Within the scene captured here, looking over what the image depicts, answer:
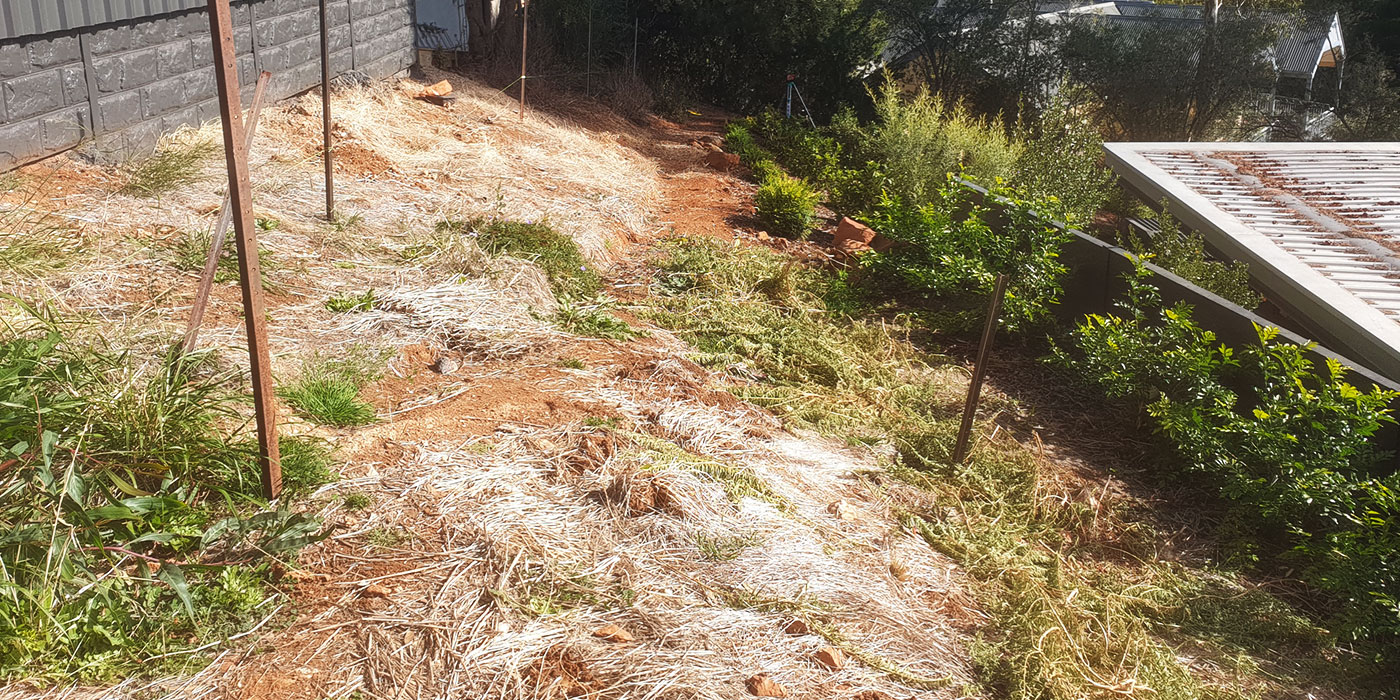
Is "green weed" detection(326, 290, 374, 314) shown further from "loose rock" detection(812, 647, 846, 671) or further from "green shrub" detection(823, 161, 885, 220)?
"green shrub" detection(823, 161, 885, 220)

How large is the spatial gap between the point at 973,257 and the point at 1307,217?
6.78 ft

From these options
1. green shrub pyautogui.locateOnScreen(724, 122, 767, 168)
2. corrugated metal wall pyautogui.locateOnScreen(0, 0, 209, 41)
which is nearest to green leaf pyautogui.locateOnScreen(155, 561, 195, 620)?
corrugated metal wall pyautogui.locateOnScreen(0, 0, 209, 41)

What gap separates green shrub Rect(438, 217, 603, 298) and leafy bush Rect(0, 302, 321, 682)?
2.91m

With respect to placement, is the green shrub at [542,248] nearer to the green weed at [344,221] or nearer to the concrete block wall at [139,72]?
the green weed at [344,221]

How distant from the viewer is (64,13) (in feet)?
19.7

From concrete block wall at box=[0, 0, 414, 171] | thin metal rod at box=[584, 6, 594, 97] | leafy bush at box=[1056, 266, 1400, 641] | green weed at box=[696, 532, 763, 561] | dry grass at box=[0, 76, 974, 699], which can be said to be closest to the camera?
dry grass at box=[0, 76, 974, 699]

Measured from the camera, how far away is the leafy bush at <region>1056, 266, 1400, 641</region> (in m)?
3.95

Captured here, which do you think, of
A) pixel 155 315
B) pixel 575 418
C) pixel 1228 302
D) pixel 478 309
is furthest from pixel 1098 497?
pixel 155 315

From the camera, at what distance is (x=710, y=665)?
9.91ft

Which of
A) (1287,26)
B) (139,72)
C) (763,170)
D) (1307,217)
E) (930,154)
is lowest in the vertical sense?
(763,170)

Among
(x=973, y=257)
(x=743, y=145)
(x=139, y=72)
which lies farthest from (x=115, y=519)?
(x=743, y=145)

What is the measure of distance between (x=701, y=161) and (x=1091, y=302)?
6.06 metres

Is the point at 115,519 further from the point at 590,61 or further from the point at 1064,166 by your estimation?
the point at 590,61

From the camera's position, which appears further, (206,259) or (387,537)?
(206,259)
